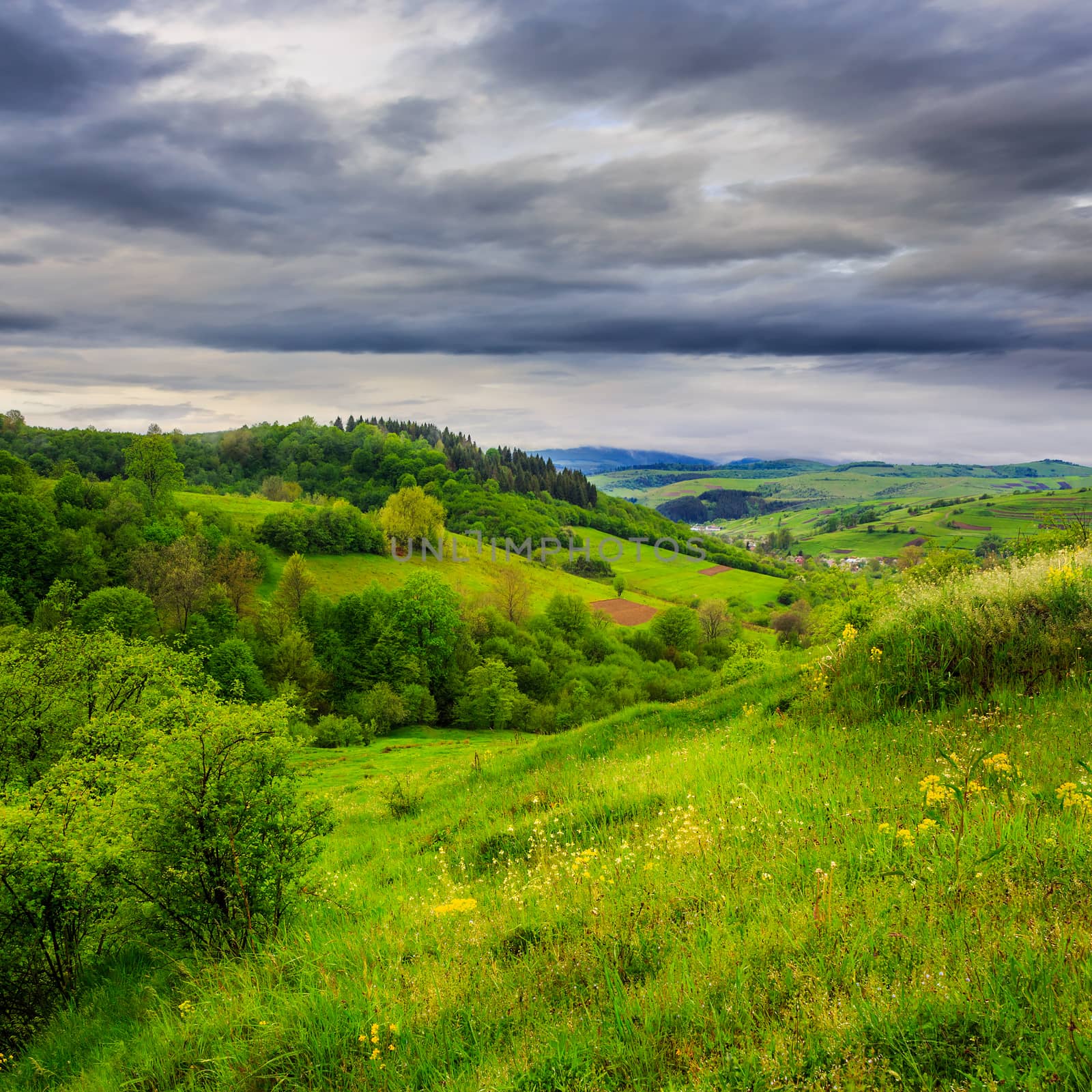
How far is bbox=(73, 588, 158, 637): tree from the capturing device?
61.5m

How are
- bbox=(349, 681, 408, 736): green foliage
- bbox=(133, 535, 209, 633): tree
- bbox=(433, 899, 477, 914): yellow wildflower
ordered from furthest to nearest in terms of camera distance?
bbox=(133, 535, 209, 633): tree
bbox=(349, 681, 408, 736): green foliage
bbox=(433, 899, 477, 914): yellow wildflower

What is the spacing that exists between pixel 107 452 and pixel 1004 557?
167993 millimetres

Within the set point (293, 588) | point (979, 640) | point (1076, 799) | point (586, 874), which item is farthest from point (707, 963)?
point (293, 588)

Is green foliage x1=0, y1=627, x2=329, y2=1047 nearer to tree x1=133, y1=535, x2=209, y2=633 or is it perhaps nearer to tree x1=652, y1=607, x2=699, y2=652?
tree x1=133, y1=535, x2=209, y2=633

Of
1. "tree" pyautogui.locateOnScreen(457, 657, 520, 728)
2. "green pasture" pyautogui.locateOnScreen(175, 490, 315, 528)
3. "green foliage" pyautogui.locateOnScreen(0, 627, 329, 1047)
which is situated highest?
"green pasture" pyautogui.locateOnScreen(175, 490, 315, 528)

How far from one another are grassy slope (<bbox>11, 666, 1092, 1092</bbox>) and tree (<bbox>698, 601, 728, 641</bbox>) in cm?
10251

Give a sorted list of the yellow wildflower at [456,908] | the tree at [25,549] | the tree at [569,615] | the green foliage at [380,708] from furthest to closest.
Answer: the tree at [569,615] → the tree at [25,549] → the green foliage at [380,708] → the yellow wildflower at [456,908]

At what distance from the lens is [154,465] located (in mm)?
95375

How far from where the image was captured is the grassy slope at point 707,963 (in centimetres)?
403

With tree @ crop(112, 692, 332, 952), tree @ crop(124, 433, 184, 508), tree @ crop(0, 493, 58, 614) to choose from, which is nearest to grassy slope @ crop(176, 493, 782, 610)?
tree @ crop(124, 433, 184, 508)

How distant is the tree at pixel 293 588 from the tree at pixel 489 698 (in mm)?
24837

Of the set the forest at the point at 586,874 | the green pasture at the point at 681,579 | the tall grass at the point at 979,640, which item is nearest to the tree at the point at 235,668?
the forest at the point at 586,874

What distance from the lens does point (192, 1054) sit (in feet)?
19.2

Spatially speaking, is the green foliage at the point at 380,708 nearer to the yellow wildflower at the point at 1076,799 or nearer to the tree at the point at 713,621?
the tree at the point at 713,621
